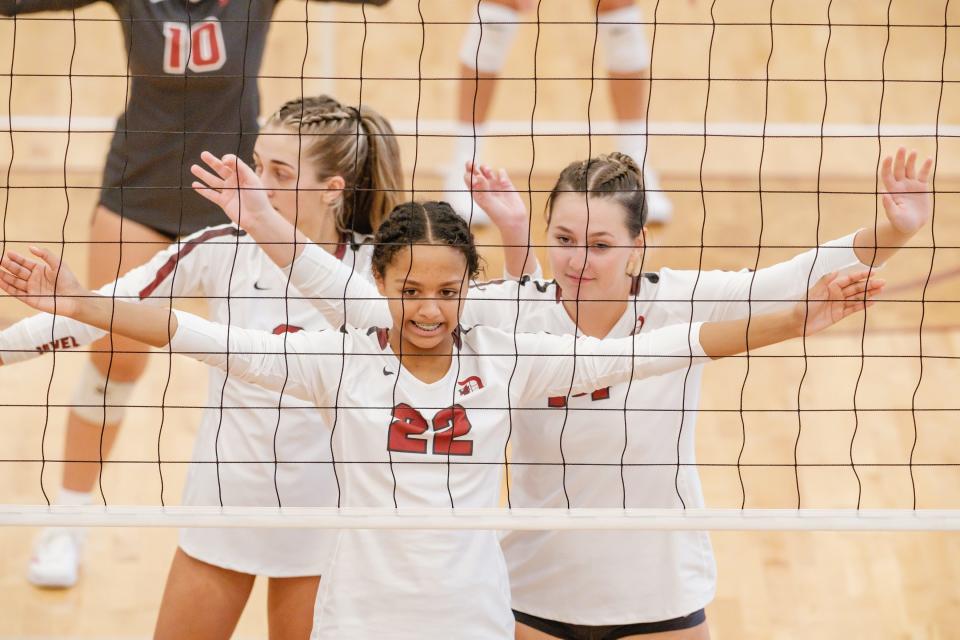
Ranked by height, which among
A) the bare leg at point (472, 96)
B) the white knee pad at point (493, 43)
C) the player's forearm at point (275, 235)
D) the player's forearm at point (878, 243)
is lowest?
the player's forearm at point (275, 235)

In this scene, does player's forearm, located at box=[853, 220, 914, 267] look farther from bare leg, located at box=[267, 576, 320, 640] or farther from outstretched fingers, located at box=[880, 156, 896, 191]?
bare leg, located at box=[267, 576, 320, 640]

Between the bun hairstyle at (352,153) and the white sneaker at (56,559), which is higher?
the bun hairstyle at (352,153)

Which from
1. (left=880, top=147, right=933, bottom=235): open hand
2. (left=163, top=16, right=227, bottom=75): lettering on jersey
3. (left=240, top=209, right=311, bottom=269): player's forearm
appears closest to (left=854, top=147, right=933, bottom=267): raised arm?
(left=880, top=147, right=933, bottom=235): open hand

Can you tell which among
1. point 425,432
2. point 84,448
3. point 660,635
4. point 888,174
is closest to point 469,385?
point 425,432

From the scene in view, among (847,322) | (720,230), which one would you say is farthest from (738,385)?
(720,230)

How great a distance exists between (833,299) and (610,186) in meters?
0.43

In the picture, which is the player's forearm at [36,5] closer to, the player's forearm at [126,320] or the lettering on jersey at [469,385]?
the player's forearm at [126,320]

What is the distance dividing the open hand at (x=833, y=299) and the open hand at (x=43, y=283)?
101 centimetres

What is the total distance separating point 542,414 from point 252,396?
517 mm

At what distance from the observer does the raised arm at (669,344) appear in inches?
73.5

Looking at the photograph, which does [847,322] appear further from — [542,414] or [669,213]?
[542,414]

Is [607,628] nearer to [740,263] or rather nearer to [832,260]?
[832,260]

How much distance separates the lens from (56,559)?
120 inches

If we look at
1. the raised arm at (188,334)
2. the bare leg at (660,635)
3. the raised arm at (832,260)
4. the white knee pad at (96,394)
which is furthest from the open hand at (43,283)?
the white knee pad at (96,394)
